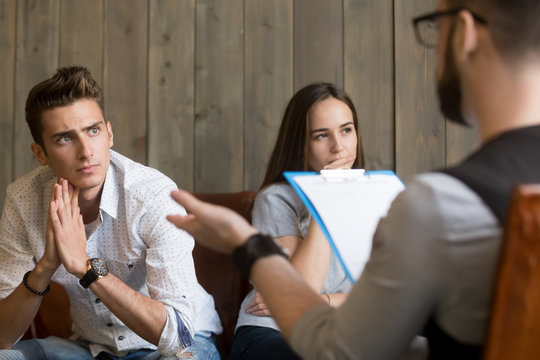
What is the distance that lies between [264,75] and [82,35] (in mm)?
728

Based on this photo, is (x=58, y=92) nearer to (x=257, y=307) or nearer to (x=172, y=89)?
(x=172, y=89)

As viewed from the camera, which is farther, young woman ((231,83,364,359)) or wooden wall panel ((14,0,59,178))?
wooden wall panel ((14,0,59,178))

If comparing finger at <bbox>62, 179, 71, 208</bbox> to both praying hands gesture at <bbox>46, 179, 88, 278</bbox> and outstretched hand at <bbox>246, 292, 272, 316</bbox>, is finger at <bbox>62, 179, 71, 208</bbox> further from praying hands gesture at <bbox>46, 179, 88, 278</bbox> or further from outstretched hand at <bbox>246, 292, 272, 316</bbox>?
outstretched hand at <bbox>246, 292, 272, 316</bbox>

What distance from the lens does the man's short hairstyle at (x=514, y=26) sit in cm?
62

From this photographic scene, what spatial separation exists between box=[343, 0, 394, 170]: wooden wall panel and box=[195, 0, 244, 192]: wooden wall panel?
0.43m

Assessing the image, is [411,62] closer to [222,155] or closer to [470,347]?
[222,155]

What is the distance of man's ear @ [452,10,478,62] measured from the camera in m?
0.65

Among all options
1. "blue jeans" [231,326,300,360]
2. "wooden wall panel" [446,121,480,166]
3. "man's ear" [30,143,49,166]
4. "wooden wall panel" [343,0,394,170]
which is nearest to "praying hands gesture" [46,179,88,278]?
"man's ear" [30,143,49,166]

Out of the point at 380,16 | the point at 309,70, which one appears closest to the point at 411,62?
the point at 380,16

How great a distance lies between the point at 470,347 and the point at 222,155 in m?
1.53

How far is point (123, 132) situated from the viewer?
2.11 m

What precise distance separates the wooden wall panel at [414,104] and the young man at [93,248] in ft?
2.93

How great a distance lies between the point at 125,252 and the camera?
1.57m

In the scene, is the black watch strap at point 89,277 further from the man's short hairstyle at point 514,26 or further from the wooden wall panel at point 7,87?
the man's short hairstyle at point 514,26
